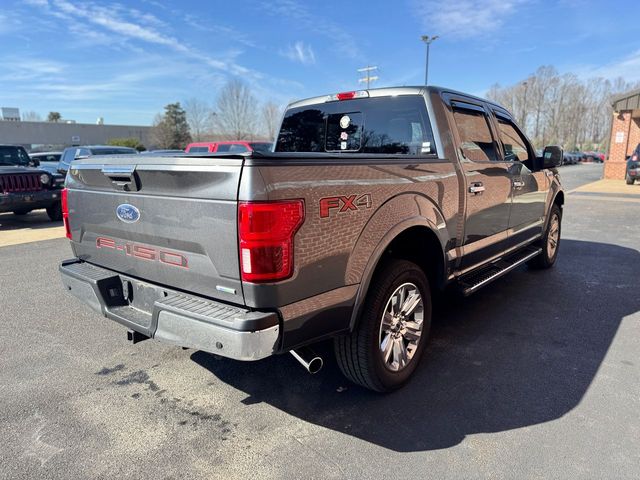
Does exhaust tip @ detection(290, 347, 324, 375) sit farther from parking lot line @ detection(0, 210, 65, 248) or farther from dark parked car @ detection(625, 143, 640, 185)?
dark parked car @ detection(625, 143, 640, 185)

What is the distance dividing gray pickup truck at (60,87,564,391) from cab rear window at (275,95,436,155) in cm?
1

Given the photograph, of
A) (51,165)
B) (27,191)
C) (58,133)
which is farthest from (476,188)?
(58,133)

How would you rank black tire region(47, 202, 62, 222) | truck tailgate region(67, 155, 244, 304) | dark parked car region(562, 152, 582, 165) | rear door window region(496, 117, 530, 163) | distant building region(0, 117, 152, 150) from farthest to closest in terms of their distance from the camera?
1. distant building region(0, 117, 152, 150)
2. dark parked car region(562, 152, 582, 165)
3. black tire region(47, 202, 62, 222)
4. rear door window region(496, 117, 530, 163)
5. truck tailgate region(67, 155, 244, 304)

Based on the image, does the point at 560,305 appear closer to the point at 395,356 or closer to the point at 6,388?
the point at 395,356

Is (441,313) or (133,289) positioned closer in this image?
(133,289)

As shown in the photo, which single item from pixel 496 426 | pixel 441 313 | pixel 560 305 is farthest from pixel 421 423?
pixel 560 305

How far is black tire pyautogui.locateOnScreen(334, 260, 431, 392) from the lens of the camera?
2.71 m

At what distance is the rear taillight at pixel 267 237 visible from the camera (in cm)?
206

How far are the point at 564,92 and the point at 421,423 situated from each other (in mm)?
75673

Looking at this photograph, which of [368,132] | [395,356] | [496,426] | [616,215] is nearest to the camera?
[496,426]

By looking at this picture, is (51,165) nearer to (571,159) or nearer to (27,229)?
(27,229)

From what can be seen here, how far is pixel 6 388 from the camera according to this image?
310 cm

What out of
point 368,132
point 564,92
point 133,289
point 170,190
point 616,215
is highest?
point 564,92

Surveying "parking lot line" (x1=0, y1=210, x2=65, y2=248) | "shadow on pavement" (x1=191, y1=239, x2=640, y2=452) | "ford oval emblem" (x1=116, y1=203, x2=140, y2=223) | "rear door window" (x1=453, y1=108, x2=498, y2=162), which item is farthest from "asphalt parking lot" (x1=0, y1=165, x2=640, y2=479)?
"parking lot line" (x1=0, y1=210, x2=65, y2=248)
